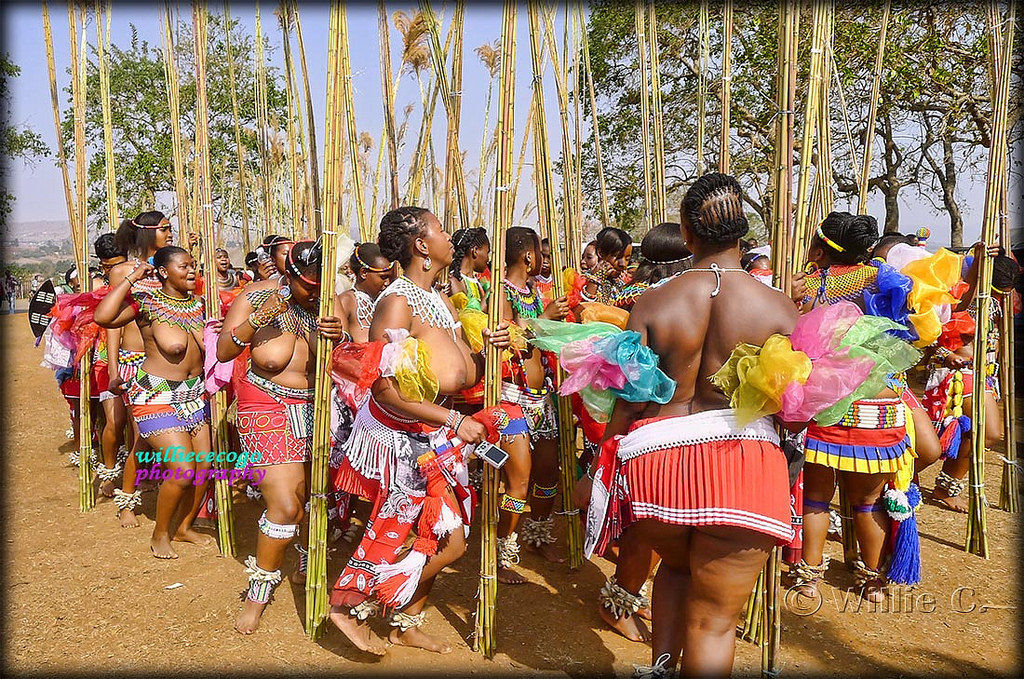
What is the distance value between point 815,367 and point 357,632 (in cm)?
218

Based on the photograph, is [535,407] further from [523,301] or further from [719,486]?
[719,486]

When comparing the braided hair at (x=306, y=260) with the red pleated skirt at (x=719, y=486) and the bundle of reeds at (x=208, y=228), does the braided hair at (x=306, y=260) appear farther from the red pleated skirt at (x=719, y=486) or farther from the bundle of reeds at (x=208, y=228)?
the red pleated skirt at (x=719, y=486)

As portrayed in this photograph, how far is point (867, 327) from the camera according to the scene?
2217 millimetres

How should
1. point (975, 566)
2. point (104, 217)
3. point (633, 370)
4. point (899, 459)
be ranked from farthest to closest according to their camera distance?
1. point (104, 217)
2. point (975, 566)
3. point (899, 459)
4. point (633, 370)

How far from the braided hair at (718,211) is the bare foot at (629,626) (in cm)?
193

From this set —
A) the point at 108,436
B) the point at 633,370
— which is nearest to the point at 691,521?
the point at 633,370

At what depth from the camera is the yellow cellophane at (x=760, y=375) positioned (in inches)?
81.0

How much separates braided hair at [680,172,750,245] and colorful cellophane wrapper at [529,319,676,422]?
0.42 metres

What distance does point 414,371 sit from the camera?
8.66 feet

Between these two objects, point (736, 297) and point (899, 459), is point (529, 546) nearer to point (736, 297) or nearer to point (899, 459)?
point (899, 459)

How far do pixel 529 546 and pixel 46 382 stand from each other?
34.3 ft

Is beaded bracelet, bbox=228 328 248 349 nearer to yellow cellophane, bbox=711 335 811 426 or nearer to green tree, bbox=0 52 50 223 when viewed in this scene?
yellow cellophane, bbox=711 335 811 426

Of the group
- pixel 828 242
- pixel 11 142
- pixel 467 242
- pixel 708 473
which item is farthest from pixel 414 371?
pixel 11 142

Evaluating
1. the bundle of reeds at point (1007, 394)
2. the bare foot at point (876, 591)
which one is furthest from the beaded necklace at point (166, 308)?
the bundle of reeds at point (1007, 394)
